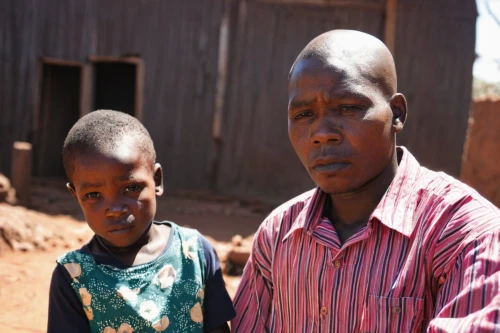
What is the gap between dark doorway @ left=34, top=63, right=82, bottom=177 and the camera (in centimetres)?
1094

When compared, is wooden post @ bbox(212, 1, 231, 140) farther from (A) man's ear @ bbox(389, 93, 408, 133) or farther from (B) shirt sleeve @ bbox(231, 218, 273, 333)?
(A) man's ear @ bbox(389, 93, 408, 133)

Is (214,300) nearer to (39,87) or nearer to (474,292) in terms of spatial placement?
(474,292)

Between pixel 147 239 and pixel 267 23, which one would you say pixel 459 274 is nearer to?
pixel 147 239

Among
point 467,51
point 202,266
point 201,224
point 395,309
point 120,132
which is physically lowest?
point 201,224

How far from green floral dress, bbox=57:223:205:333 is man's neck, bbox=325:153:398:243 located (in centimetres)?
62

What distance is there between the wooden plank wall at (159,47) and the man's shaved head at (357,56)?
23.9ft

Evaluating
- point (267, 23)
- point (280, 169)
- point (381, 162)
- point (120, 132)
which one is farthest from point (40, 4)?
point (381, 162)

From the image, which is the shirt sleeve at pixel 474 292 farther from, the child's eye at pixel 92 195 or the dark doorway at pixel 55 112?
the dark doorway at pixel 55 112

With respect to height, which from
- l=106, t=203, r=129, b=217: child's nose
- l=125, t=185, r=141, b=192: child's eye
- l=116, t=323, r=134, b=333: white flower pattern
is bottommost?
l=116, t=323, r=134, b=333: white flower pattern

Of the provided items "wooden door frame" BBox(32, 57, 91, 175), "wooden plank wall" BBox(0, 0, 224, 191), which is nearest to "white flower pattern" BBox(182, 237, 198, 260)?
"wooden plank wall" BBox(0, 0, 224, 191)

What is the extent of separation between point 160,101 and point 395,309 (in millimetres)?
7992

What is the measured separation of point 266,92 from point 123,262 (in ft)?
22.7

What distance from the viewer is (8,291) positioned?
398 cm

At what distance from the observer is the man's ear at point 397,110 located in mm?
1829
